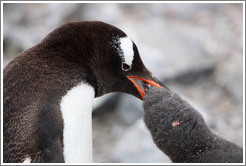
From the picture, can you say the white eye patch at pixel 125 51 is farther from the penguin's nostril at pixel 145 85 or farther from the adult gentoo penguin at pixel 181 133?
the adult gentoo penguin at pixel 181 133

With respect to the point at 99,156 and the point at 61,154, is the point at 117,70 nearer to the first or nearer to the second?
the point at 61,154

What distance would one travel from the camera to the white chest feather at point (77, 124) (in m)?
1.57

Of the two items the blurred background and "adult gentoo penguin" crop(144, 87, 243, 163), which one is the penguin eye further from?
the blurred background

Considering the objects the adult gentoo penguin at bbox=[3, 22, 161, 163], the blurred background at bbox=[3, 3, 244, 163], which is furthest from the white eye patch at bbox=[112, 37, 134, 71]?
the blurred background at bbox=[3, 3, 244, 163]

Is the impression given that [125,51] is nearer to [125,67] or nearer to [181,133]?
[125,67]

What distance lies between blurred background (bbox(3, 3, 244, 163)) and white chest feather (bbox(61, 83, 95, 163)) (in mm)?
1228

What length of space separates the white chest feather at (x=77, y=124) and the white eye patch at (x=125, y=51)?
0.20 metres

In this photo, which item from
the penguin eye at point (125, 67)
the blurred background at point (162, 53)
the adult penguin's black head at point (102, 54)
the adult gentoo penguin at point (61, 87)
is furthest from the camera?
the blurred background at point (162, 53)

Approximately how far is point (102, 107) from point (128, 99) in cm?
21

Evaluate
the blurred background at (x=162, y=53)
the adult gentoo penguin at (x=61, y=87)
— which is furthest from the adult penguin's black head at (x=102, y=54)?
the blurred background at (x=162, y=53)

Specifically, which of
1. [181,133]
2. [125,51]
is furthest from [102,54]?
[181,133]

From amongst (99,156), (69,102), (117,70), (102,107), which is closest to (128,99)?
(102,107)

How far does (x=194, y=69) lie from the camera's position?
399 cm

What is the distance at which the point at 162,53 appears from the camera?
419 centimetres
